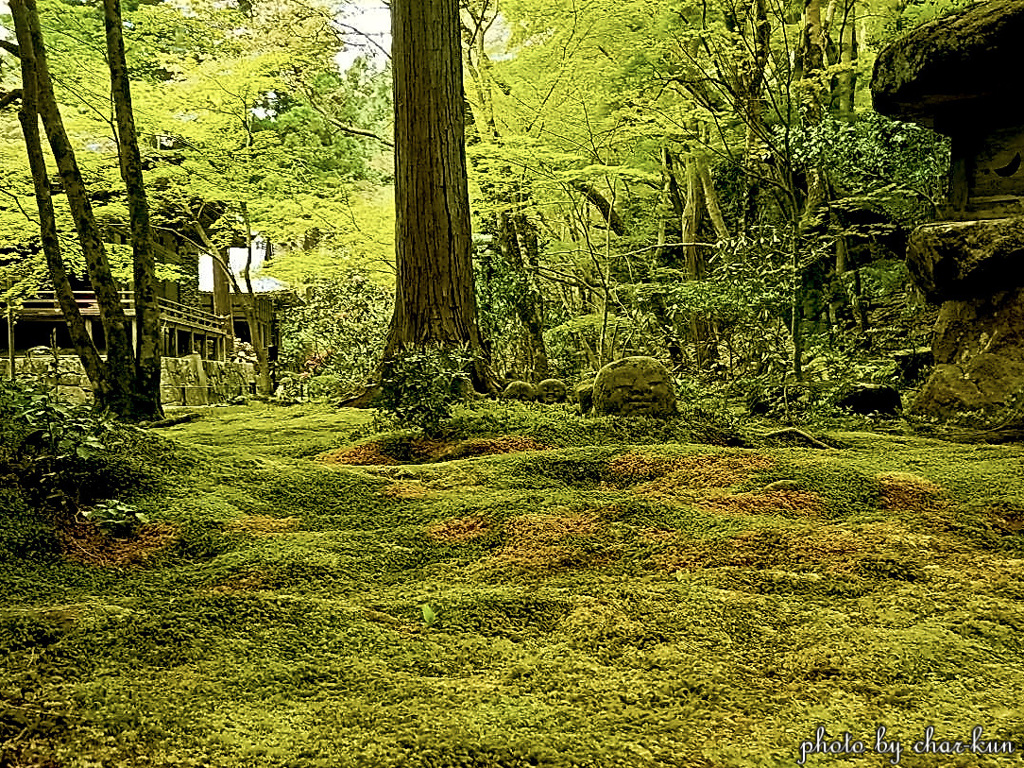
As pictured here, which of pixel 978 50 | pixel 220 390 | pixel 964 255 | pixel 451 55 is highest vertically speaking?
pixel 451 55

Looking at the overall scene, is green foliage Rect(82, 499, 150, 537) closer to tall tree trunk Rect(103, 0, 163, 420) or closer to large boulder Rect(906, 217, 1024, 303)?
tall tree trunk Rect(103, 0, 163, 420)

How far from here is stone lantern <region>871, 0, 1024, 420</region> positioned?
5.07m

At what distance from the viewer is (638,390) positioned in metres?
5.07

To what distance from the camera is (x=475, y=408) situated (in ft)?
17.6

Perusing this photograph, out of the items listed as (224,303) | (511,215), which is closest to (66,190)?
(511,215)

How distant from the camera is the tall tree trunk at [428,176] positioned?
20.6 feet

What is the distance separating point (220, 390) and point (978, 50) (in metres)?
16.8

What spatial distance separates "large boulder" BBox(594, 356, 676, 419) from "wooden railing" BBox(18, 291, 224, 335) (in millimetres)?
11089

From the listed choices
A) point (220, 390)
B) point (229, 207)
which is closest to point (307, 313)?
point (220, 390)

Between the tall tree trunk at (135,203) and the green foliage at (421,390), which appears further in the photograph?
the tall tree trunk at (135,203)

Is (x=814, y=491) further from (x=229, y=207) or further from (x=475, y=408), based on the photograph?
(x=229, y=207)

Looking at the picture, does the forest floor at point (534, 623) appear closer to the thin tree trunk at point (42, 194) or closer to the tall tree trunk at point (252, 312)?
the thin tree trunk at point (42, 194)

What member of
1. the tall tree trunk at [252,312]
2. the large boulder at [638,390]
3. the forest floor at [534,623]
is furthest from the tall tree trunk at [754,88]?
the tall tree trunk at [252,312]

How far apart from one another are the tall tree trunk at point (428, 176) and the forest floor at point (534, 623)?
2.75 m
